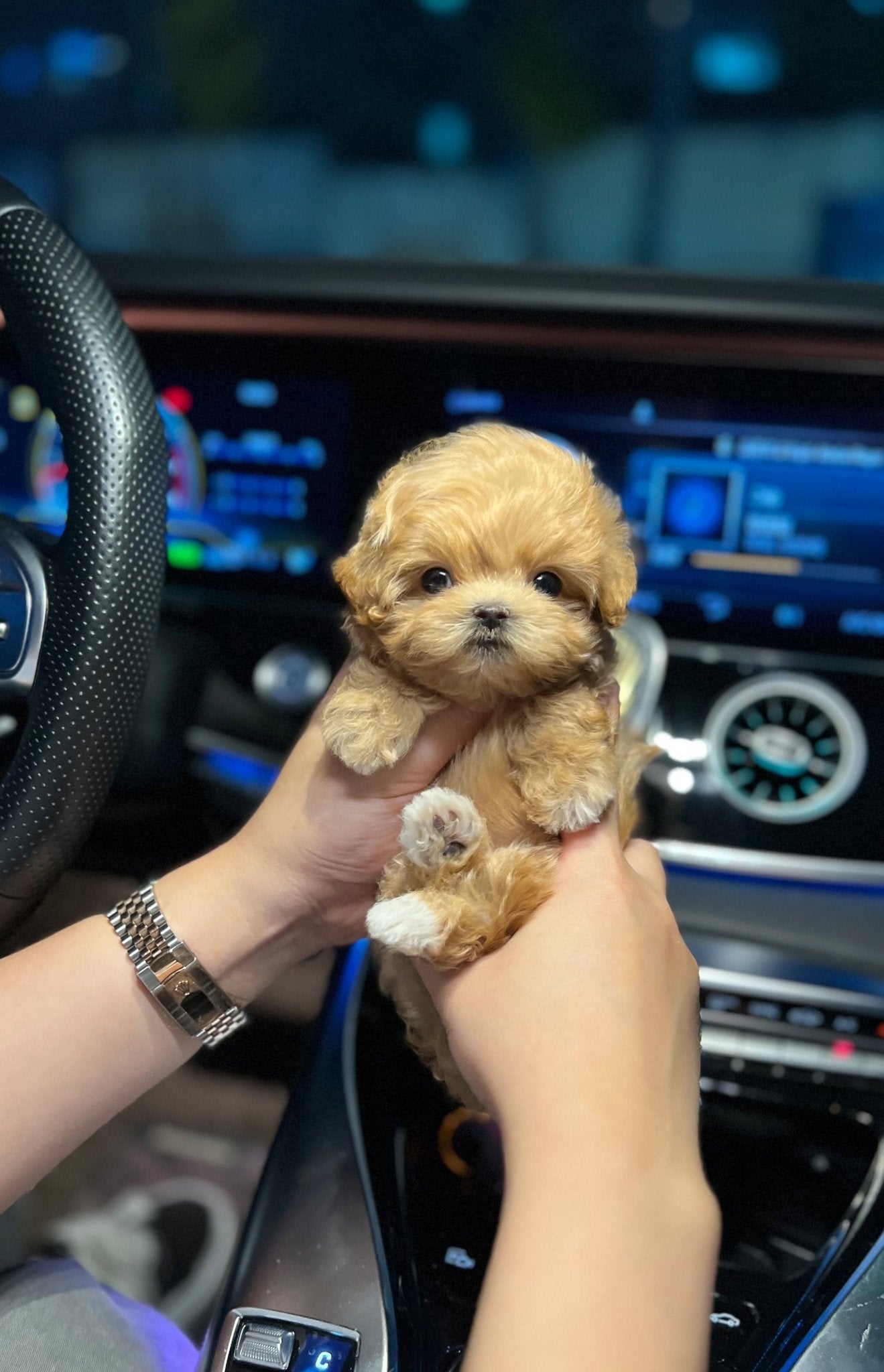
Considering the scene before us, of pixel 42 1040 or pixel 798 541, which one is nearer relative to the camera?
pixel 42 1040

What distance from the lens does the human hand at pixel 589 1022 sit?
575mm

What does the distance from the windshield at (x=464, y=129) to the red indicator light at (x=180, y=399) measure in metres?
0.19

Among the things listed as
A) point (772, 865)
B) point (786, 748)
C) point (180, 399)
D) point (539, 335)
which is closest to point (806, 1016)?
point (772, 865)

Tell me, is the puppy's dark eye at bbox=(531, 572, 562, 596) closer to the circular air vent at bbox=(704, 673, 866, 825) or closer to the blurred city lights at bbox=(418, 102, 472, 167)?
the circular air vent at bbox=(704, 673, 866, 825)

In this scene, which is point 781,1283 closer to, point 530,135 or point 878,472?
point 878,472

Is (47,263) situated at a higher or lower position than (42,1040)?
higher

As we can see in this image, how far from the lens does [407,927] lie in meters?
0.61

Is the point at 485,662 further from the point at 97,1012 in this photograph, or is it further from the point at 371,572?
the point at 97,1012

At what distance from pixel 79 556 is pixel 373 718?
0.30 m

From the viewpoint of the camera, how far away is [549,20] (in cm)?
157


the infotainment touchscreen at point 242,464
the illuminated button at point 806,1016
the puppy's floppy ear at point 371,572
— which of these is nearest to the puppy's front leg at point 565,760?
the puppy's floppy ear at point 371,572

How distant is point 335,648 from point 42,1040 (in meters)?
A: 0.75

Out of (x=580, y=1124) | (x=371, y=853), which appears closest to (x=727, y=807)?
(x=371, y=853)

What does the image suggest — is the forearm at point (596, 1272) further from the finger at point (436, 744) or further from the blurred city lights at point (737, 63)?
the blurred city lights at point (737, 63)
